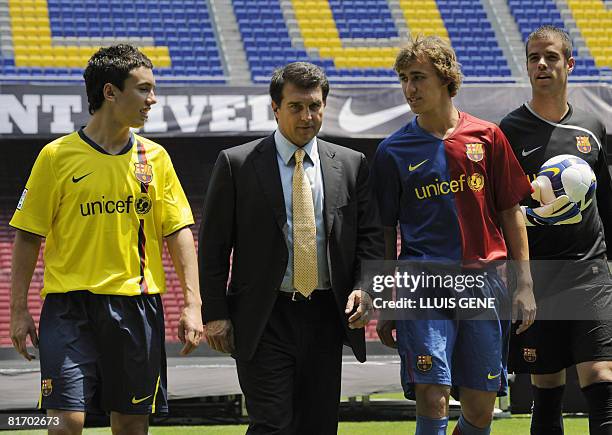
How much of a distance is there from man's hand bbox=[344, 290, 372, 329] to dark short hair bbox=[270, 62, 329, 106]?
839mm

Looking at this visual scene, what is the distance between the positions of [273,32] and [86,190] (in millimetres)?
14666

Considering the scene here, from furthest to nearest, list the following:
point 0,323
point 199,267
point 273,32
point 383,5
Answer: point 383,5 → point 273,32 → point 0,323 → point 199,267

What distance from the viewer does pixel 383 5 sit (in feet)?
65.2

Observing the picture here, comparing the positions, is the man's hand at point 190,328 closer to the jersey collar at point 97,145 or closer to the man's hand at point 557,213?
the jersey collar at point 97,145

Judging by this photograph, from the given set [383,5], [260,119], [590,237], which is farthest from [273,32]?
[590,237]

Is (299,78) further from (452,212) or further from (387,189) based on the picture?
(452,212)

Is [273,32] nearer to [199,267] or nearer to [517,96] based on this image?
[517,96]

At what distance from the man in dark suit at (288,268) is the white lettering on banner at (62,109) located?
703cm

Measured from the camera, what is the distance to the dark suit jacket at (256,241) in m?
4.16

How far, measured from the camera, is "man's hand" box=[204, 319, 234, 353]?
415 centimetres

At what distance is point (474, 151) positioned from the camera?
14.9 ft

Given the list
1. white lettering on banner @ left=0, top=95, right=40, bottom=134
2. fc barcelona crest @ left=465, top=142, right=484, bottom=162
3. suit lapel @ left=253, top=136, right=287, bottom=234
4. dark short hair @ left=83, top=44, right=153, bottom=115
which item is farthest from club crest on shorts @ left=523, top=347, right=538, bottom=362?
white lettering on banner @ left=0, top=95, right=40, bottom=134

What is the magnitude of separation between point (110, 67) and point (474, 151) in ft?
5.34

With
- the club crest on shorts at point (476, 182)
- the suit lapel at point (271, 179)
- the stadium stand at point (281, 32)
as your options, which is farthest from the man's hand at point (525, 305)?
the stadium stand at point (281, 32)
